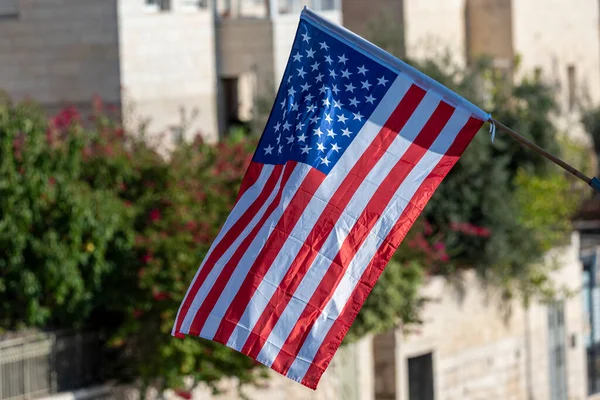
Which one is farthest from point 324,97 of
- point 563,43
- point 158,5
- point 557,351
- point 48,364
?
point 563,43

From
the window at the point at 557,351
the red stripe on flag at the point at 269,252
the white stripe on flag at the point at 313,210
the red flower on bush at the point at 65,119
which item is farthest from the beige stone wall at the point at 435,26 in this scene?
the red stripe on flag at the point at 269,252

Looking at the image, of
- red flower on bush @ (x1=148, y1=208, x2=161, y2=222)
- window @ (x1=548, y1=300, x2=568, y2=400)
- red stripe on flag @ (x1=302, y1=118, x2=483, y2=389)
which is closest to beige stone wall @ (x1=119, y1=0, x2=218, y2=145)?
red flower on bush @ (x1=148, y1=208, x2=161, y2=222)

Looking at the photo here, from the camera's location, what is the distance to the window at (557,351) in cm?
2262

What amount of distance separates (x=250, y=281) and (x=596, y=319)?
18.0 metres

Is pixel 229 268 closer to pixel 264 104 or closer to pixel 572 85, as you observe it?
pixel 264 104

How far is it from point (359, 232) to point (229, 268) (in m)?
0.73

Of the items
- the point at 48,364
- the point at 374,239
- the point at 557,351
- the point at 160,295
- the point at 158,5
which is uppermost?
the point at 158,5

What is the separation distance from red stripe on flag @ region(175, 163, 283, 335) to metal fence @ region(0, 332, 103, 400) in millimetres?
6084

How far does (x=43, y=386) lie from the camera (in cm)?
1353

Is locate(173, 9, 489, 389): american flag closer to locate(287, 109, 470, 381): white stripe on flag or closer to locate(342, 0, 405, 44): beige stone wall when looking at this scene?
locate(287, 109, 470, 381): white stripe on flag

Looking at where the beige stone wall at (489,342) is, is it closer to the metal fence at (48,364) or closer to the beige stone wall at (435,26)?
the metal fence at (48,364)

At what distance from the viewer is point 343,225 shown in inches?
281

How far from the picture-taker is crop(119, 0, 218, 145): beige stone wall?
19.6 metres

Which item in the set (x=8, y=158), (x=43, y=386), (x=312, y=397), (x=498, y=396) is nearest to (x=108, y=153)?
(x=8, y=158)
